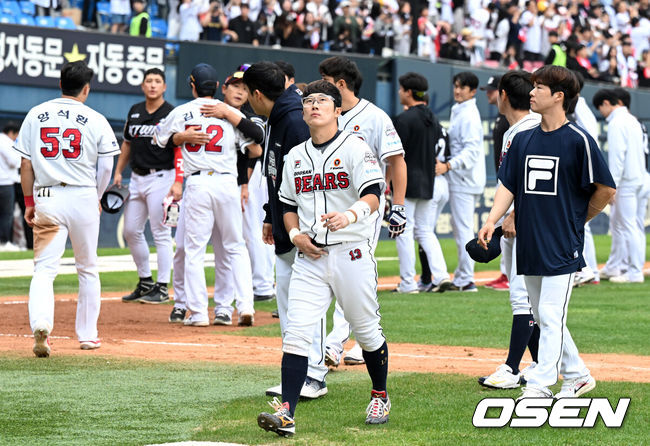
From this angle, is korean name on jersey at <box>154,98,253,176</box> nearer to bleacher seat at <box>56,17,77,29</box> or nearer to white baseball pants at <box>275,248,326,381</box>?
white baseball pants at <box>275,248,326,381</box>

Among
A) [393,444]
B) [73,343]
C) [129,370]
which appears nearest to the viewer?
[393,444]

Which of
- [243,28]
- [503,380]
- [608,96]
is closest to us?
[503,380]

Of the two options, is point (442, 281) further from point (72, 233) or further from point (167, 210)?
point (72, 233)

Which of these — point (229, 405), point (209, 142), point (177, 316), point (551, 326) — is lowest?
point (177, 316)

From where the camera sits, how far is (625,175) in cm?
1451

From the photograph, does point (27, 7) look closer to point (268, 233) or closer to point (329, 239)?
point (268, 233)

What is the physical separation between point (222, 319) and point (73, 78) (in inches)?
117

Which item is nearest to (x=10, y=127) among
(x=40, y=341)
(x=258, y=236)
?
(x=258, y=236)

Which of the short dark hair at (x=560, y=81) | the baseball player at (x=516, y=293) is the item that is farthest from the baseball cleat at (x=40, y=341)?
the short dark hair at (x=560, y=81)

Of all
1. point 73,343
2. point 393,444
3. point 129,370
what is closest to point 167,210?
point 73,343

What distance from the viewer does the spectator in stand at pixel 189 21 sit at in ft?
70.5

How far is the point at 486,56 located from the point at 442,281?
1570 cm

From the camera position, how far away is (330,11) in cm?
2531

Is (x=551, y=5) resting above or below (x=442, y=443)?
above
